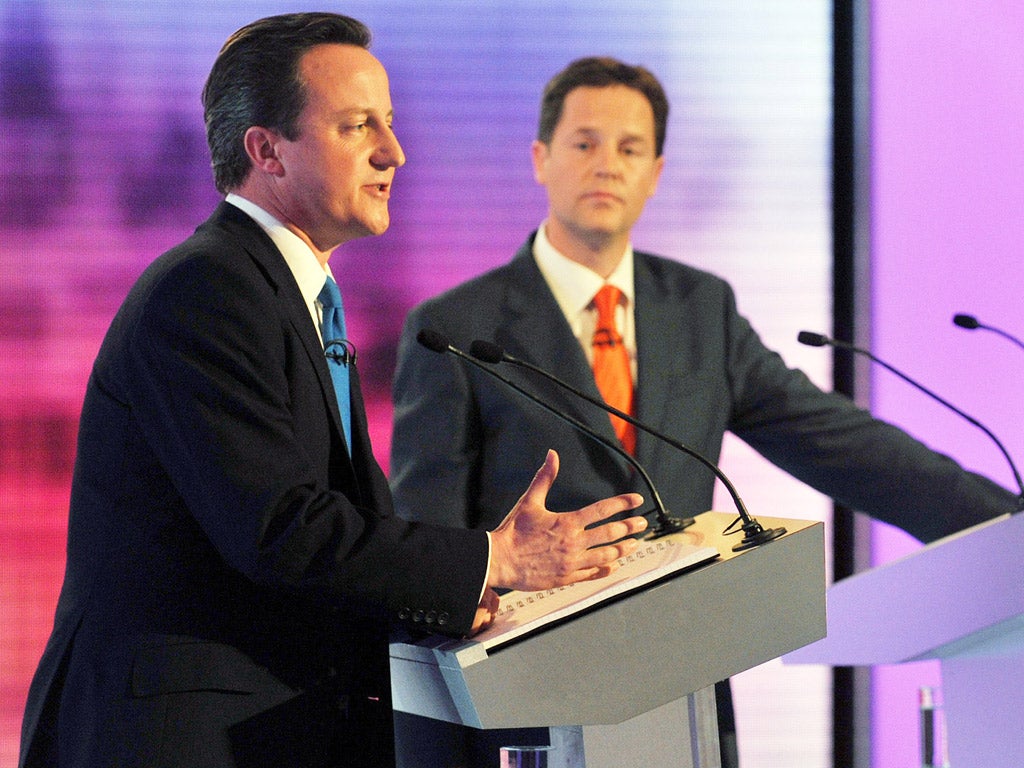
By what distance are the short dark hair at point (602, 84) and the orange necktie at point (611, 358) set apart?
499 millimetres

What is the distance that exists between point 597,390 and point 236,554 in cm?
143

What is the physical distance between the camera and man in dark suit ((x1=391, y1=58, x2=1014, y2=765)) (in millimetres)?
2617

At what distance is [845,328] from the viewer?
12.7 ft

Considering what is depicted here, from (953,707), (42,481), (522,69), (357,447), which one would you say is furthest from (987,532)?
(42,481)

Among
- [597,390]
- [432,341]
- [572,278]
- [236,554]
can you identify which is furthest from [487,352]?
[572,278]

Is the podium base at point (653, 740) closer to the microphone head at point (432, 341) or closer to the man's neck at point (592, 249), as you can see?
the microphone head at point (432, 341)

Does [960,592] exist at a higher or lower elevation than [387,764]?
higher

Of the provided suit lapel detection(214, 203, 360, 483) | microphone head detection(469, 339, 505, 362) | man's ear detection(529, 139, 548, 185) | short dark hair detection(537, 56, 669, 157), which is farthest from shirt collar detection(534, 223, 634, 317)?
suit lapel detection(214, 203, 360, 483)

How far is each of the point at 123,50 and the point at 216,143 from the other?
1.88 meters

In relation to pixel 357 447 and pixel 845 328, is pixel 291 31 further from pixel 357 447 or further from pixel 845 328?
pixel 845 328

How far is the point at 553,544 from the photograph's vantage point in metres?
1.48

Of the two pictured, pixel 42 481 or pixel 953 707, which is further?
pixel 42 481

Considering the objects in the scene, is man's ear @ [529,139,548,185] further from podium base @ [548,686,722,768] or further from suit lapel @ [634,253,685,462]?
podium base @ [548,686,722,768]

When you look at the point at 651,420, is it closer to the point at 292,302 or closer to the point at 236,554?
the point at 292,302
